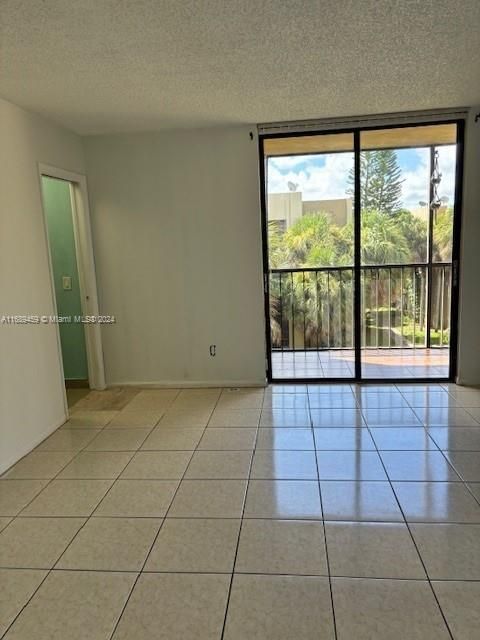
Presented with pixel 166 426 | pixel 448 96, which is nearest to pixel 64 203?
pixel 166 426

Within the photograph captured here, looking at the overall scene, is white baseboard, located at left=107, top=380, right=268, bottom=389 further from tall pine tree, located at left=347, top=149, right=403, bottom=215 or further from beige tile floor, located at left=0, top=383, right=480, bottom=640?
tall pine tree, located at left=347, top=149, right=403, bottom=215

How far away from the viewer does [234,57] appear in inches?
96.8

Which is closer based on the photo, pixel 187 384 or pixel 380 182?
pixel 380 182

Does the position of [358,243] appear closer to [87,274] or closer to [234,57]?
[234,57]

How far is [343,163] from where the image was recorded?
4020mm

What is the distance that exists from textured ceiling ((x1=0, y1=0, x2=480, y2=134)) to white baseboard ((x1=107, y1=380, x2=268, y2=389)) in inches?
94.3

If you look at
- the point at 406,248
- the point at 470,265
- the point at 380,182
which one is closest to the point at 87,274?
the point at 380,182

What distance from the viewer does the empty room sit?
69.7 inches

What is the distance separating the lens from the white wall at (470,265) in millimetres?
3727

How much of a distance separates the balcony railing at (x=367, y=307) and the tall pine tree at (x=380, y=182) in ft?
2.32

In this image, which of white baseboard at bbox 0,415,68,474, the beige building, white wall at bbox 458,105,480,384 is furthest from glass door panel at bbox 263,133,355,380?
white baseboard at bbox 0,415,68,474

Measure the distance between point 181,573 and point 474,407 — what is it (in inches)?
107

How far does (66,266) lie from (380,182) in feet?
10.3

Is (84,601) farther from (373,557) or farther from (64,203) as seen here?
(64,203)
